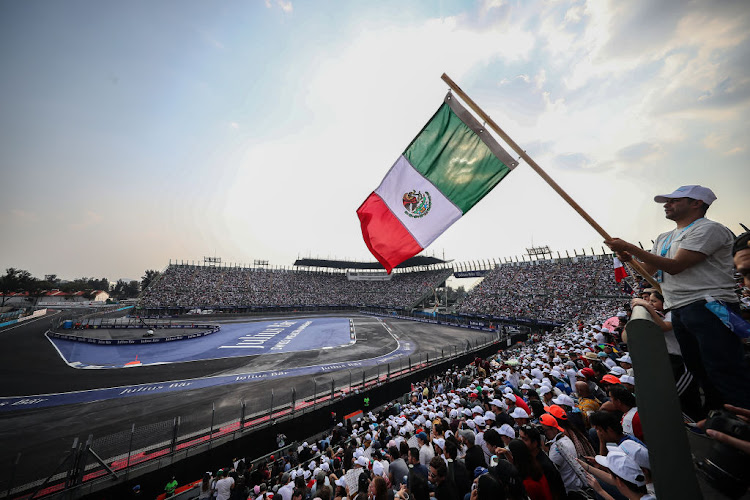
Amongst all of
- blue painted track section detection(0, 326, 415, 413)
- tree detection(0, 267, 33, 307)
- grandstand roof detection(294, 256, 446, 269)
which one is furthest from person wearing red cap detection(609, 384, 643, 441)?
tree detection(0, 267, 33, 307)

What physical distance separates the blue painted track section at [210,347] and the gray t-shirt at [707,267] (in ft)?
80.0

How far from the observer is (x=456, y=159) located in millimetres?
5379

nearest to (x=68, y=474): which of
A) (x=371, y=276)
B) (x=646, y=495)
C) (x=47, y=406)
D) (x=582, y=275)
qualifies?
(x=47, y=406)

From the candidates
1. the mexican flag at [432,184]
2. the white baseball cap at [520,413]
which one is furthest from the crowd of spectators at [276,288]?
the white baseball cap at [520,413]

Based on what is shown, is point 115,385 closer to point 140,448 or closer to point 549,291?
point 140,448

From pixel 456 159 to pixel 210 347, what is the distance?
2688 cm

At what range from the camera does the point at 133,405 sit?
1241 cm

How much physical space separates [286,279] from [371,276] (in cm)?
2021

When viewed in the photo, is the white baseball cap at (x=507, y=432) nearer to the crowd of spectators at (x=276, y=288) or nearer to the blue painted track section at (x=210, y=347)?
the blue painted track section at (x=210, y=347)

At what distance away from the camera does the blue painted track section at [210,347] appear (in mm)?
19750

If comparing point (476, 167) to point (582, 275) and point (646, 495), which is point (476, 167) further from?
point (582, 275)

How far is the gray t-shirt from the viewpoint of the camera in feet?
6.89

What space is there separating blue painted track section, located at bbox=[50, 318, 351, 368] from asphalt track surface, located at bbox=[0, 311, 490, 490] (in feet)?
3.84

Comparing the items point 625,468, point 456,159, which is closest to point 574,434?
point 625,468
